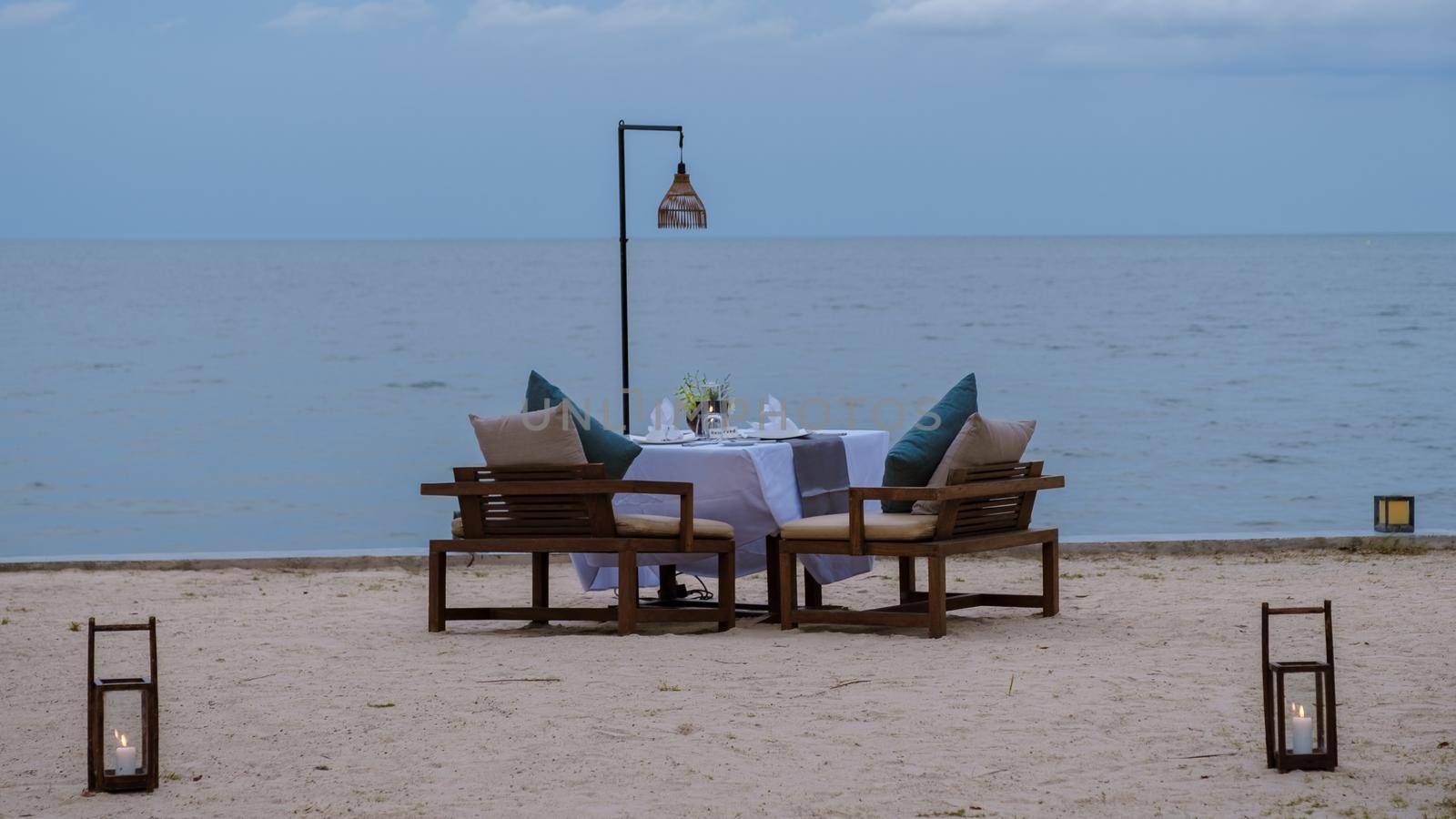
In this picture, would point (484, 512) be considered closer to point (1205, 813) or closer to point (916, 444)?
point (916, 444)

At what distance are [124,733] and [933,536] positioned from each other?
2691 millimetres

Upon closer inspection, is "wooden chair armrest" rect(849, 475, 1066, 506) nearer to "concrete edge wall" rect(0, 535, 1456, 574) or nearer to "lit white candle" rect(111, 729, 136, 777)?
"concrete edge wall" rect(0, 535, 1456, 574)

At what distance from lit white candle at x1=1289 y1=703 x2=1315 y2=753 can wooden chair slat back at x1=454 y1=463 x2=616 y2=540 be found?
2.51 meters

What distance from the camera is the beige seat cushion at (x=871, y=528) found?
5.47 m

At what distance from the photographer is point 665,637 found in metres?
5.56

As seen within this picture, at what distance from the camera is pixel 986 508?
18.8 feet

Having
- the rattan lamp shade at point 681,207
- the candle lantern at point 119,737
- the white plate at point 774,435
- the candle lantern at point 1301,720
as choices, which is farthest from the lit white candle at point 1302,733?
the rattan lamp shade at point 681,207

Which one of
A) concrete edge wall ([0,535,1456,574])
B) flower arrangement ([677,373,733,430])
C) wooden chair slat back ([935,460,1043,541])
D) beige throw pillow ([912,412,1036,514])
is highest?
flower arrangement ([677,373,733,430])

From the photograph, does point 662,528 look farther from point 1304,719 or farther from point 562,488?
Answer: point 1304,719

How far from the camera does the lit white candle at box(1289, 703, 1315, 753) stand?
363 centimetres

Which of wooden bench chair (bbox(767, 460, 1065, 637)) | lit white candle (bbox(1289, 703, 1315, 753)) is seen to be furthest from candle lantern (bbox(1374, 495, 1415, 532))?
lit white candle (bbox(1289, 703, 1315, 753))

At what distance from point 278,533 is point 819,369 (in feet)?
57.2

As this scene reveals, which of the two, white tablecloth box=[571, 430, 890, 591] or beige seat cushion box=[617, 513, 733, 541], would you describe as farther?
white tablecloth box=[571, 430, 890, 591]

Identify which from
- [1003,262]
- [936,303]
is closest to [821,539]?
[936,303]
